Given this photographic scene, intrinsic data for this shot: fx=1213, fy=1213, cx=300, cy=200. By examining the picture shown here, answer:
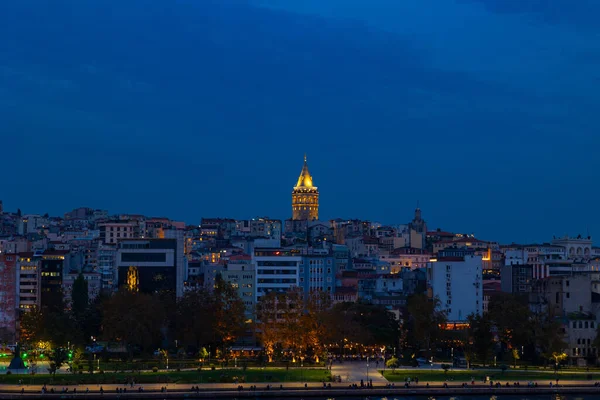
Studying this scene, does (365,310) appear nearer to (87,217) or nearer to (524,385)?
(524,385)

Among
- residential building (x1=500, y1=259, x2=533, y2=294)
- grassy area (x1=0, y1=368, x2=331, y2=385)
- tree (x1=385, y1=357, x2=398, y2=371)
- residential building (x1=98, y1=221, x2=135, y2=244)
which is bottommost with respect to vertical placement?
grassy area (x1=0, y1=368, x2=331, y2=385)

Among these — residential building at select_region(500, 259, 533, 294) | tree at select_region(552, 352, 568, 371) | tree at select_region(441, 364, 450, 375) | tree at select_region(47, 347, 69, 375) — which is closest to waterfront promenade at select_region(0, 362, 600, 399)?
tree at select_region(47, 347, 69, 375)

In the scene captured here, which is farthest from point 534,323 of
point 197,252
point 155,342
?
point 197,252

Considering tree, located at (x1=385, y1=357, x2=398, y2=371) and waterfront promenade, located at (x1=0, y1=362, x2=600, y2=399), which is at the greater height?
tree, located at (x1=385, y1=357, x2=398, y2=371)

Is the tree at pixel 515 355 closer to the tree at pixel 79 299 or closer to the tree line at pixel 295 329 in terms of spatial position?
the tree line at pixel 295 329

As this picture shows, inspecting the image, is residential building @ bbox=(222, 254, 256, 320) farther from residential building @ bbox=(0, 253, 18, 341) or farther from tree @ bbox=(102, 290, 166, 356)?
residential building @ bbox=(0, 253, 18, 341)

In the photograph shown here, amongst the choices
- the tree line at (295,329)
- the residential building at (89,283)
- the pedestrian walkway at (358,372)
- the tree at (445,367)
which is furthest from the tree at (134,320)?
the residential building at (89,283)
